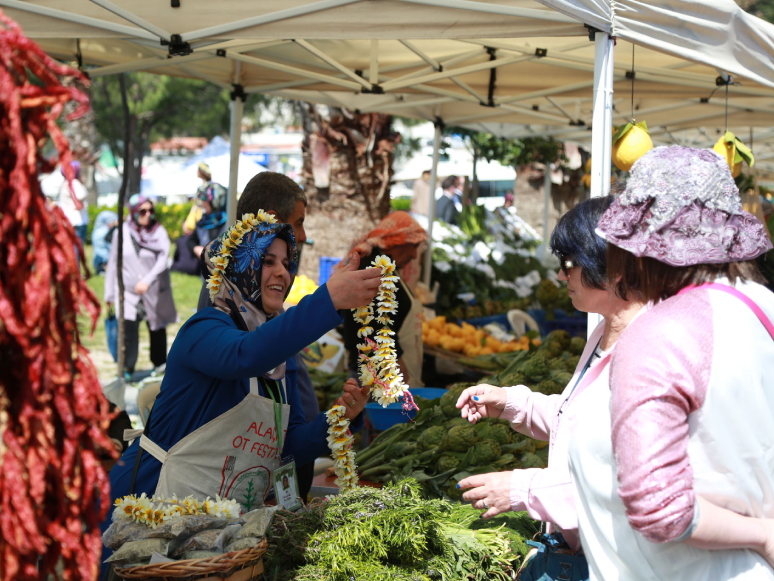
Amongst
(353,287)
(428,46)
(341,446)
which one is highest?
(428,46)

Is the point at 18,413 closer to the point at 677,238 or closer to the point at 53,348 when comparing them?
the point at 53,348

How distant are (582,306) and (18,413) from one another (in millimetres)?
1508

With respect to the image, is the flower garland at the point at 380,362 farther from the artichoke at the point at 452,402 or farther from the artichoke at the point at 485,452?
the artichoke at the point at 452,402

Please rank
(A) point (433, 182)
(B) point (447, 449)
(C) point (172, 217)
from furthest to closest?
(C) point (172, 217)
(A) point (433, 182)
(B) point (447, 449)

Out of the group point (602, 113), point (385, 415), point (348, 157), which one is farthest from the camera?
point (348, 157)

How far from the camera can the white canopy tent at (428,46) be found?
2756 mm

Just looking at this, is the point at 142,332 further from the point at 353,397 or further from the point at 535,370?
the point at 353,397

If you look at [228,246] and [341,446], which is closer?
[228,246]

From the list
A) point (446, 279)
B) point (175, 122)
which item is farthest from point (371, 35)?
point (175, 122)

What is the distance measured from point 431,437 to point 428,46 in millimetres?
2923

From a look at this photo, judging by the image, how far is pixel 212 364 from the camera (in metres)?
2.09

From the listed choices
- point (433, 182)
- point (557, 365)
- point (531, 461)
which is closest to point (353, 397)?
point (531, 461)

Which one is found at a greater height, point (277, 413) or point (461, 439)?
point (277, 413)

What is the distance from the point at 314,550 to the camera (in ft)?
6.46
